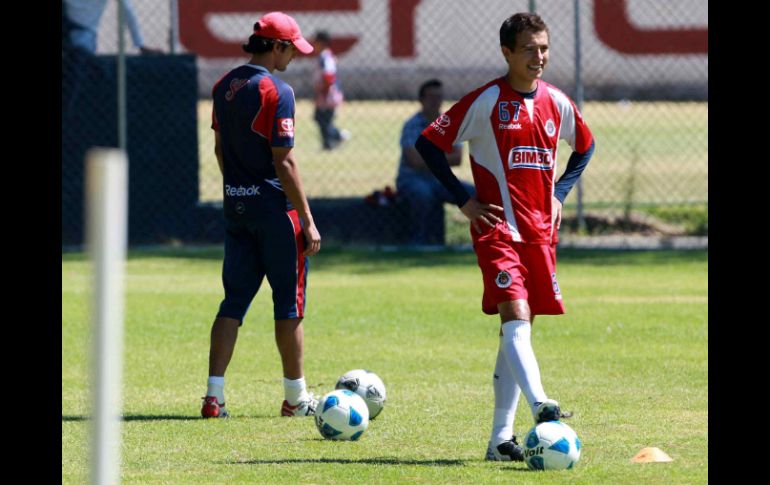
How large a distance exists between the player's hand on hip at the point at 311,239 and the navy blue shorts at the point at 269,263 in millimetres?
40

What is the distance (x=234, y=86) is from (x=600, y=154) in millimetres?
15710

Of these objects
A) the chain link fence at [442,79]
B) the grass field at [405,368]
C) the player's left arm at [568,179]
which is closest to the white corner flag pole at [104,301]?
the grass field at [405,368]

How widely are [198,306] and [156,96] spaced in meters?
4.75

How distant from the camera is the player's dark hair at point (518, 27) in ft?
22.0

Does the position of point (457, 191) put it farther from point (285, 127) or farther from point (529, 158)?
point (285, 127)

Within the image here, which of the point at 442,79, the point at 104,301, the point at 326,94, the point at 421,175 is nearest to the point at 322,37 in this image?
the point at 326,94

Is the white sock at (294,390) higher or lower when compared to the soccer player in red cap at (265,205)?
lower

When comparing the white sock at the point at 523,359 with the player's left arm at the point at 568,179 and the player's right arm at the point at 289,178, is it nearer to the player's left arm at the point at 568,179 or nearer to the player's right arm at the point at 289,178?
the player's left arm at the point at 568,179

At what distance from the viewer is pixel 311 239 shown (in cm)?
793

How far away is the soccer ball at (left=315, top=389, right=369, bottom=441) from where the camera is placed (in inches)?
281

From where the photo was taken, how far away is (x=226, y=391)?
873cm

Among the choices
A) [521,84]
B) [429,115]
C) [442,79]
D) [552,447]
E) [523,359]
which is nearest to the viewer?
[552,447]
